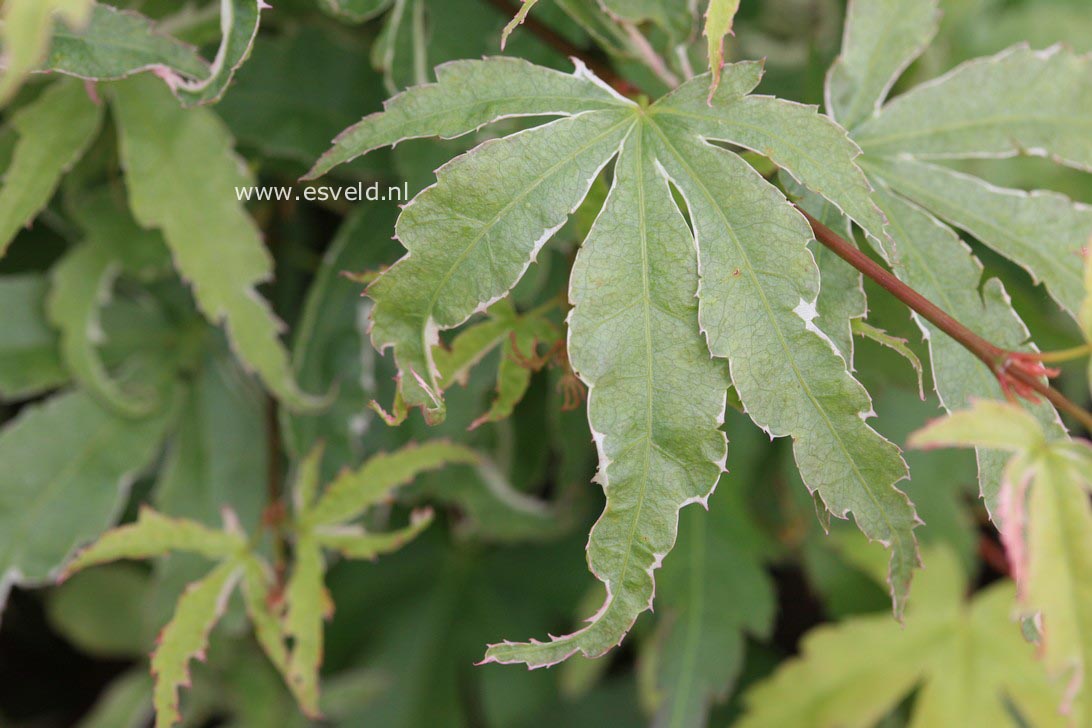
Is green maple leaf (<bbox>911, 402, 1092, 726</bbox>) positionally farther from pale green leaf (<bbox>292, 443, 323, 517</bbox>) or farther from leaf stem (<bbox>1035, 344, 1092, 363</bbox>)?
pale green leaf (<bbox>292, 443, 323, 517</bbox>)

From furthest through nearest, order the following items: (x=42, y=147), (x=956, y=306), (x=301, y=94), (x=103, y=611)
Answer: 1. (x=103, y=611)
2. (x=301, y=94)
3. (x=42, y=147)
4. (x=956, y=306)

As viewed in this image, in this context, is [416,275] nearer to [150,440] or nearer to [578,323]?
[578,323]

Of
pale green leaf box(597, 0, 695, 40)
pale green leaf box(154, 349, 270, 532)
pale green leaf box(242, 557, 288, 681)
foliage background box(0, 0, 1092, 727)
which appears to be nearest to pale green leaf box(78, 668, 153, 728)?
foliage background box(0, 0, 1092, 727)

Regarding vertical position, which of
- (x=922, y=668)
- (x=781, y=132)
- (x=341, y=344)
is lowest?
(x=922, y=668)

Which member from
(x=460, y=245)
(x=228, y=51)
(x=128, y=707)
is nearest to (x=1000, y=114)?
(x=460, y=245)

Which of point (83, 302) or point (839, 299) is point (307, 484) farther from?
point (839, 299)

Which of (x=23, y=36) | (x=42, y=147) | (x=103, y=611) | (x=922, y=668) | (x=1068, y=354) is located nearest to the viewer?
(x=23, y=36)
